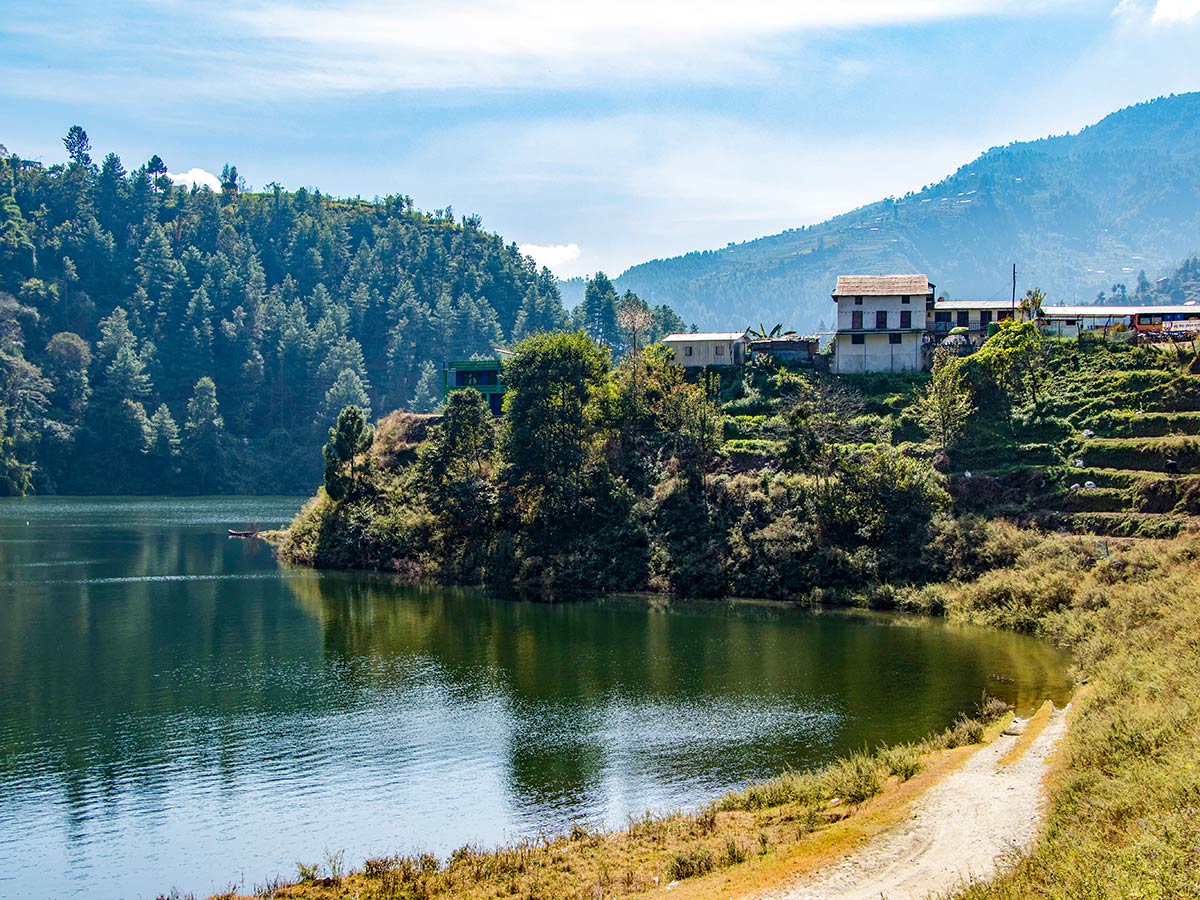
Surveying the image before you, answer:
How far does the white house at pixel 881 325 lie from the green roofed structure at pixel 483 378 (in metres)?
32.5

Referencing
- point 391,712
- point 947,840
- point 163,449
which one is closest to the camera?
point 947,840

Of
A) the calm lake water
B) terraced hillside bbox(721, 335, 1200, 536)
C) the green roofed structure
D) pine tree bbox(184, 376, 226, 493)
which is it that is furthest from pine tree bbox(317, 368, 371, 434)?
the calm lake water

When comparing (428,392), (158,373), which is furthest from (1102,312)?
(158,373)

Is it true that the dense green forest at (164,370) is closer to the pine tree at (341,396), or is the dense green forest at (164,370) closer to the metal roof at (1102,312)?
the pine tree at (341,396)

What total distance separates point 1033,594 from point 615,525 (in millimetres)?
27356

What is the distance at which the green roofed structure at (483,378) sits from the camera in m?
99.1

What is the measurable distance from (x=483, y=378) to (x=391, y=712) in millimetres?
64854

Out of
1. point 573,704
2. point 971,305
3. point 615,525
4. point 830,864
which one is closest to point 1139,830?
point 830,864

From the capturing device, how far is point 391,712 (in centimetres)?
3975

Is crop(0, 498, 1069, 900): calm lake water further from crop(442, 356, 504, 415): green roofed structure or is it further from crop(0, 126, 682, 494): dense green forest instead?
crop(0, 126, 682, 494): dense green forest

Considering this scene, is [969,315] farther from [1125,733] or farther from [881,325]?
[1125,733]

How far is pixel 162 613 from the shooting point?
195ft

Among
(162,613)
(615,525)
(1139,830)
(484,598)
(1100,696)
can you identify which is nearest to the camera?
(1139,830)

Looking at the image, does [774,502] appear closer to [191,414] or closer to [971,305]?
[971,305]
